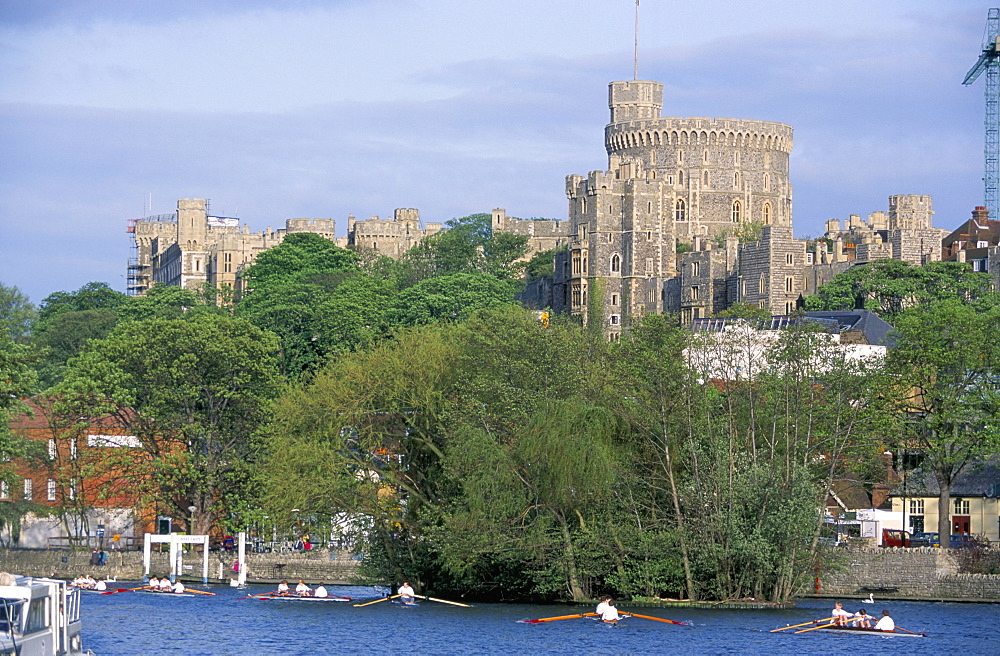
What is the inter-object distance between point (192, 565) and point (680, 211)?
397ft

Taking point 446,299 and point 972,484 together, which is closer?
point 972,484

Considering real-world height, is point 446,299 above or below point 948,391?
above

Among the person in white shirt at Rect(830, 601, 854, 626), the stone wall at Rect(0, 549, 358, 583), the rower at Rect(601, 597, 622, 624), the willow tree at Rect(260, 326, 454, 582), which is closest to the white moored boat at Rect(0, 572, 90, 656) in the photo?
the willow tree at Rect(260, 326, 454, 582)

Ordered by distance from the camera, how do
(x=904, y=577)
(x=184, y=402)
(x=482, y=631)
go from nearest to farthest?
1. (x=482, y=631)
2. (x=904, y=577)
3. (x=184, y=402)

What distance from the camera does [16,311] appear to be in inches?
6043

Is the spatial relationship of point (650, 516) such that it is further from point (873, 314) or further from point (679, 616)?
point (873, 314)

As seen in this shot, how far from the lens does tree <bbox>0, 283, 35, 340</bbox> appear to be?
486 feet

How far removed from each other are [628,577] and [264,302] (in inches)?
3284

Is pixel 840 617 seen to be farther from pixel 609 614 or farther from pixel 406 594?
pixel 406 594

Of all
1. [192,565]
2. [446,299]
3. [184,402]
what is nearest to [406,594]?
[192,565]

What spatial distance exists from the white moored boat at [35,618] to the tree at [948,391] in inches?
1623

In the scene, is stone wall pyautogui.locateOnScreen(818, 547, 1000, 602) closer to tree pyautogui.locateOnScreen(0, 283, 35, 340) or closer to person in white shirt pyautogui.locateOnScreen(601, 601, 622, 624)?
person in white shirt pyautogui.locateOnScreen(601, 601, 622, 624)

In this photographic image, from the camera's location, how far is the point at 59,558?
275ft

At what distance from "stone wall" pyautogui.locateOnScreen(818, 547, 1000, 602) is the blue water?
9.40 ft
